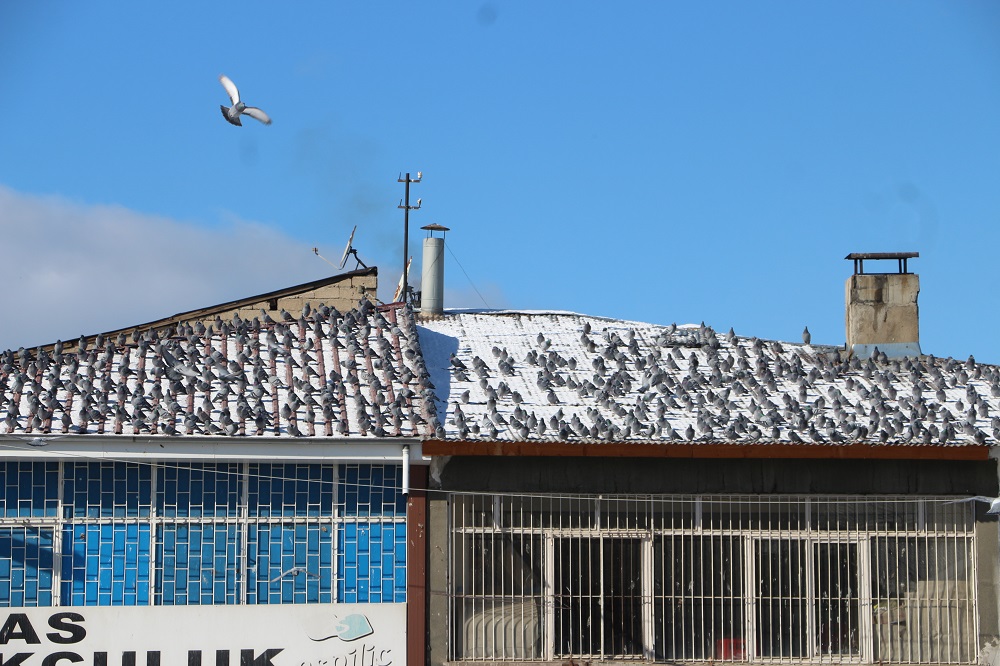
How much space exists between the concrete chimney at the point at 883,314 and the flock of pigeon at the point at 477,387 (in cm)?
28

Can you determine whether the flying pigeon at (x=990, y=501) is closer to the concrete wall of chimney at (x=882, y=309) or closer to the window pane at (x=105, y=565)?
the concrete wall of chimney at (x=882, y=309)

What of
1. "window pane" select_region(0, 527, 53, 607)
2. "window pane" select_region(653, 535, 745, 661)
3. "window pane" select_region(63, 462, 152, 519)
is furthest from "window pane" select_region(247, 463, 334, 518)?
"window pane" select_region(653, 535, 745, 661)

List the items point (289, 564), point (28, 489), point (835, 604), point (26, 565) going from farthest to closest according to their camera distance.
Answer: point (835, 604) < point (289, 564) < point (28, 489) < point (26, 565)

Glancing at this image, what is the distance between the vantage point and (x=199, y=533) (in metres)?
14.2

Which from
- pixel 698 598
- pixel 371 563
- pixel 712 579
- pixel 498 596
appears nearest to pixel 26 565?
pixel 371 563

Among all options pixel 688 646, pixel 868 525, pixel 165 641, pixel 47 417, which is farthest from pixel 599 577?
pixel 47 417

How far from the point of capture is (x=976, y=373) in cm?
1736

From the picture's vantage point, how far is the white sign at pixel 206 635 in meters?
13.9

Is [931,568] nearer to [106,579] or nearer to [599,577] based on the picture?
[599,577]

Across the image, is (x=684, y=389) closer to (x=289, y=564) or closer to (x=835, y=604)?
(x=835, y=604)

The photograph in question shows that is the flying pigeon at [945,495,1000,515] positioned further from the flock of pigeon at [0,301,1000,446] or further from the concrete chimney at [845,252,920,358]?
the concrete chimney at [845,252,920,358]

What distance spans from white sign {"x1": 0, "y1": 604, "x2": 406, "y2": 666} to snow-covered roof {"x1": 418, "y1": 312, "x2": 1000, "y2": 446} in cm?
209

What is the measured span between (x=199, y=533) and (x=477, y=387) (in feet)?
12.1

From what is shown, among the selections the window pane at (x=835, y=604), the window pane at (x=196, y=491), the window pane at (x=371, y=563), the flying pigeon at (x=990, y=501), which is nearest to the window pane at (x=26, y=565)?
the window pane at (x=196, y=491)
